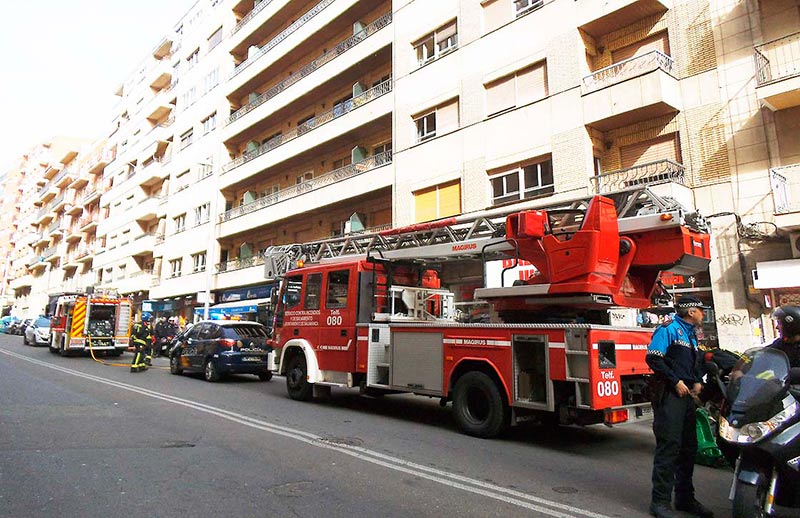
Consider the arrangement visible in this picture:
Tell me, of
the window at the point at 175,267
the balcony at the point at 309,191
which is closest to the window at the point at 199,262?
the window at the point at 175,267

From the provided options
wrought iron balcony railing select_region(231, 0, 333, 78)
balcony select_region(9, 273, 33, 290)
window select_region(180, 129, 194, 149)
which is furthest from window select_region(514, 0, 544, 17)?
balcony select_region(9, 273, 33, 290)

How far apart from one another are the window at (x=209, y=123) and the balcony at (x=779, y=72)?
96.5 ft

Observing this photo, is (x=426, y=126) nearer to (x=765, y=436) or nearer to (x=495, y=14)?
(x=495, y=14)

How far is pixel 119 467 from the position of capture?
521cm

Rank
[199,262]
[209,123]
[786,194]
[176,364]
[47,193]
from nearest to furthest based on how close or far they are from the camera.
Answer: [786,194], [176,364], [199,262], [209,123], [47,193]

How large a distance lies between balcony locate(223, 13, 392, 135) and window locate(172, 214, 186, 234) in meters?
7.66

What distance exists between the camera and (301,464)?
5.46 meters

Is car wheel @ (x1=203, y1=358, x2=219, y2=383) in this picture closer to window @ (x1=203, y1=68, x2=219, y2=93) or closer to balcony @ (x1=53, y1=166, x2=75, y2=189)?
window @ (x1=203, y1=68, x2=219, y2=93)

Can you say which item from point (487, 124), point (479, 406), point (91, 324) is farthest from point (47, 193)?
point (479, 406)

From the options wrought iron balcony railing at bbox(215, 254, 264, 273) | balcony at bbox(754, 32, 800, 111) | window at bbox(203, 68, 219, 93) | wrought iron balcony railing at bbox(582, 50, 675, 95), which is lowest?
wrought iron balcony railing at bbox(215, 254, 264, 273)

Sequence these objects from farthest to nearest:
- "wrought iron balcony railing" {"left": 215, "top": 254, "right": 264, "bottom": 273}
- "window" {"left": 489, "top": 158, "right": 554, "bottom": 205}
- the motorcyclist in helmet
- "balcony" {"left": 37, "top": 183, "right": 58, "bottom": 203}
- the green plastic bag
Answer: "balcony" {"left": 37, "top": 183, "right": 58, "bottom": 203}, "wrought iron balcony railing" {"left": 215, "top": 254, "right": 264, "bottom": 273}, "window" {"left": 489, "top": 158, "right": 554, "bottom": 205}, the green plastic bag, the motorcyclist in helmet

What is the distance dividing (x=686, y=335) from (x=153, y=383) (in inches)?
470

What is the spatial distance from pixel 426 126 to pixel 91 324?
1584 centimetres

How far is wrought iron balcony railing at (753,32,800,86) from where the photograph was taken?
37.5 feet
